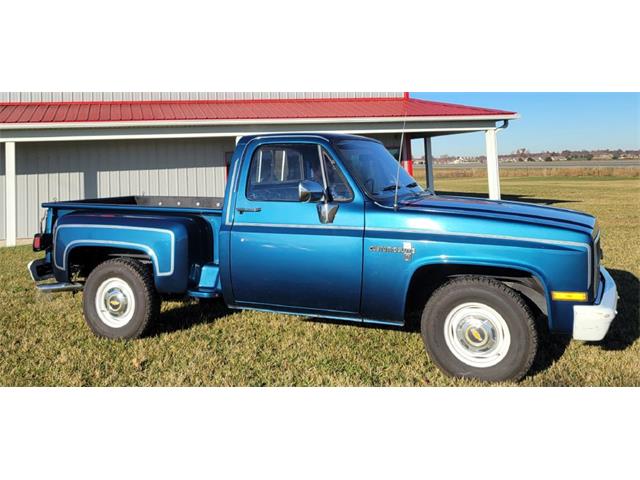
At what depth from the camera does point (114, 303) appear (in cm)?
522

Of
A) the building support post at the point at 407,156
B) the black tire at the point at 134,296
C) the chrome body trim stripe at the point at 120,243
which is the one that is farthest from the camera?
the building support post at the point at 407,156

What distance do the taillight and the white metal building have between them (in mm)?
7960

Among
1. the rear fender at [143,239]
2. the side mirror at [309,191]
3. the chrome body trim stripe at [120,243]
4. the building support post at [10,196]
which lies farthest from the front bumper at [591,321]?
the building support post at [10,196]

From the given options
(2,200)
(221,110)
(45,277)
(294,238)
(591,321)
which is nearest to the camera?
(591,321)

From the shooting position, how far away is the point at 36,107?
14.5 meters

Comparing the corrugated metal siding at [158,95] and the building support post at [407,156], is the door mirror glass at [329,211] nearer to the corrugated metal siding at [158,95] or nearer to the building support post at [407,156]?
the building support post at [407,156]

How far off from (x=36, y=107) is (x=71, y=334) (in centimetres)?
1152

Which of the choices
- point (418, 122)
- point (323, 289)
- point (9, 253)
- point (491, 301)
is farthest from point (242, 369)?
point (418, 122)

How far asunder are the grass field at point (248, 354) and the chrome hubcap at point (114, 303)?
234 mm

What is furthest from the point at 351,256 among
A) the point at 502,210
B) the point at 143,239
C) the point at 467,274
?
the point at 143,239

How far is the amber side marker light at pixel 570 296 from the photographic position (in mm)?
3834

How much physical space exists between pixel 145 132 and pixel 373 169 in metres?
9.77

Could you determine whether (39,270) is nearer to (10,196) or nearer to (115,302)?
(115,302)
